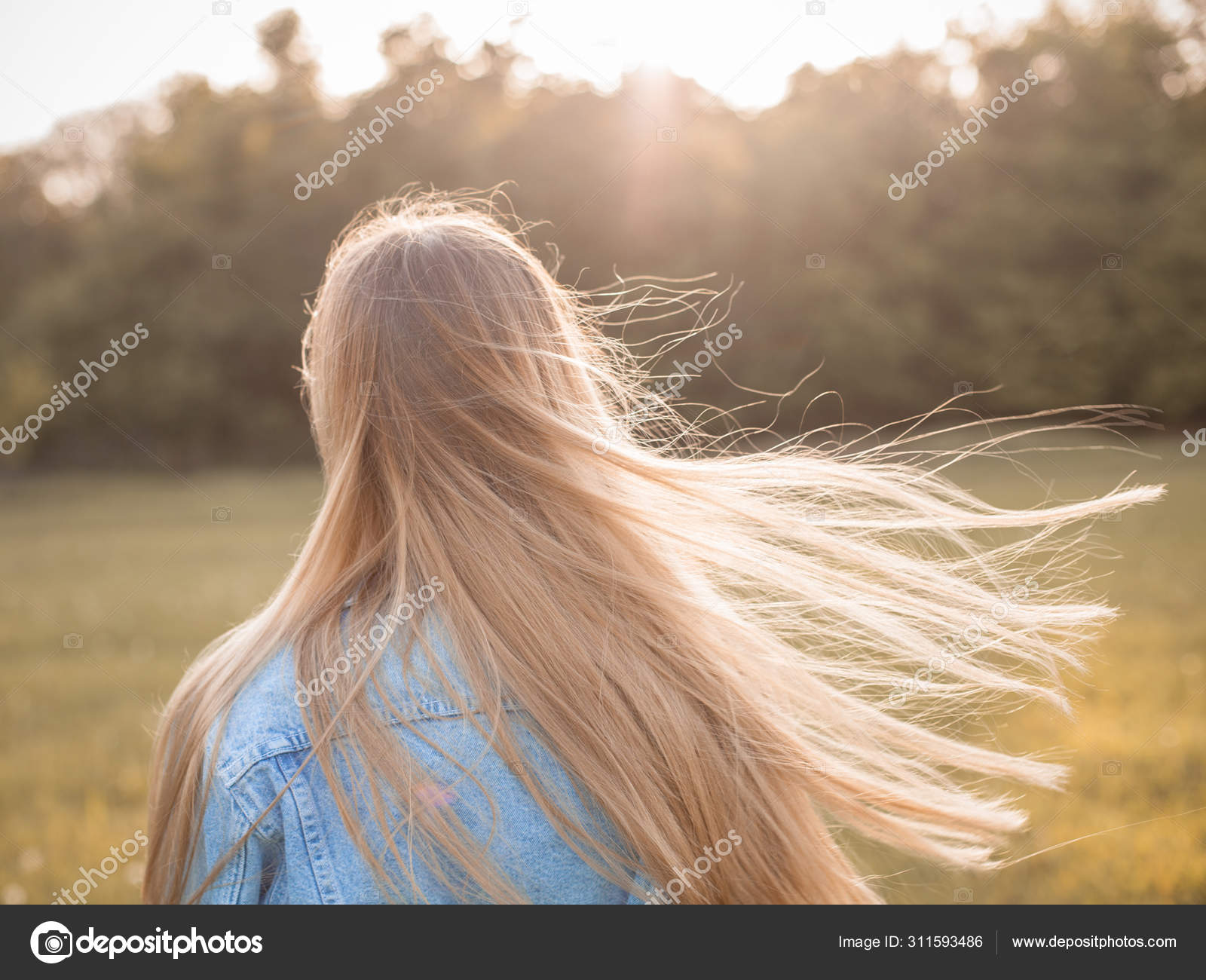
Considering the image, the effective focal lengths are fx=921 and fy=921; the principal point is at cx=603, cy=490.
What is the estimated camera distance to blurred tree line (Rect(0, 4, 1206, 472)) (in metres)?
24.0

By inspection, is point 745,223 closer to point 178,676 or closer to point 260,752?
point 178,676

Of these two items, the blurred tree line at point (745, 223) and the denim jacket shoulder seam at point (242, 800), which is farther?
the blurred tree line at point (745, 223)

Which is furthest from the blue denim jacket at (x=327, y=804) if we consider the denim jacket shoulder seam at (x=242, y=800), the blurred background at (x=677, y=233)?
the blurred background at (x=677, y=233)

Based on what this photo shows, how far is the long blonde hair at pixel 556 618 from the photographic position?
4.65 feet

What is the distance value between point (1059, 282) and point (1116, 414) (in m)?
27.6

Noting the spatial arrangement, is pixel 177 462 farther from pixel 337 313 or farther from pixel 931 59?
pixel 337 313

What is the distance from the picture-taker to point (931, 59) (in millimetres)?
26141

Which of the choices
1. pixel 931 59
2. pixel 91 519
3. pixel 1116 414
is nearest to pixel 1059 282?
pixel 931 59

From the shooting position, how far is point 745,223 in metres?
24.8

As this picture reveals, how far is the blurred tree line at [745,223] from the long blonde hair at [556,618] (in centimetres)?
2066
